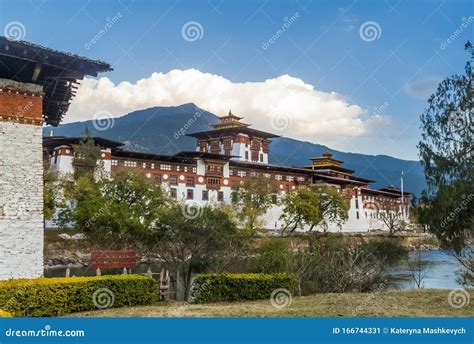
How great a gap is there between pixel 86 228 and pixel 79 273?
397 centimetres

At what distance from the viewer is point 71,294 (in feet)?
40.3

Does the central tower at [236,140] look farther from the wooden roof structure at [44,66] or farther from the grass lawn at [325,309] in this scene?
the grass lawn at [325,309]

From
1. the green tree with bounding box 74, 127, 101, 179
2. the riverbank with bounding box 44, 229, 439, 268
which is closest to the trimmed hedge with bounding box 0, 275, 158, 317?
the riverbank with bounding box 44, 229, 439, 268

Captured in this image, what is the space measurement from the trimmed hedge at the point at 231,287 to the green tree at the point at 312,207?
122ft

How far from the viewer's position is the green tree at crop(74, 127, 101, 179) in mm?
43625

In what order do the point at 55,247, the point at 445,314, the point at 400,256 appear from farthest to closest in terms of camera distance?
1. the point at 55,247
2. the point at 400,256
3. the point at 445,314

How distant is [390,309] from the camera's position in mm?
12156

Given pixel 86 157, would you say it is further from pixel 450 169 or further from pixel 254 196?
pixel 450 169

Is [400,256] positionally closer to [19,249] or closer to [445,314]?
[445,314]

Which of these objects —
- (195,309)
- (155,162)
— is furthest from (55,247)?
(195,309)

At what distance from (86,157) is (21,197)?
30.6m

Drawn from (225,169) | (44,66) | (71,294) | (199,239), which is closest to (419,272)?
(199,239)

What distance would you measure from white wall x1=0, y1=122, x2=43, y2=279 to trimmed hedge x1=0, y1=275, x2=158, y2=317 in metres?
1.57

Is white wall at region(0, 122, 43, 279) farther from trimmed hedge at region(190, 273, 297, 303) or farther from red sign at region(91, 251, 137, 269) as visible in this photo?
trimmed hedge at region(190, 273, 297, 303)
